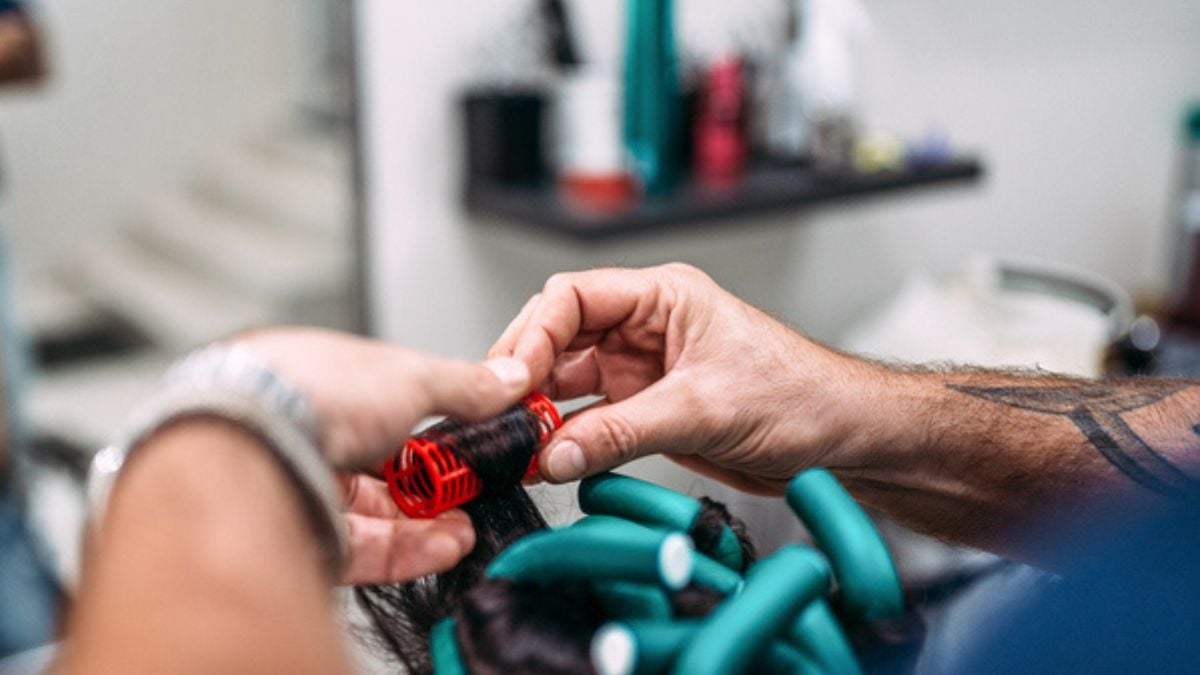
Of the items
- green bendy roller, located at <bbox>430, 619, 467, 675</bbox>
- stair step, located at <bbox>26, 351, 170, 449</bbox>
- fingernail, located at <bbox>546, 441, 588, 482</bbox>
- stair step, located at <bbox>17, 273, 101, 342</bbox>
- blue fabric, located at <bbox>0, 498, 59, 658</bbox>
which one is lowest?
blue fabric, located at <bbox>0, 498, 59, 658</bbox>

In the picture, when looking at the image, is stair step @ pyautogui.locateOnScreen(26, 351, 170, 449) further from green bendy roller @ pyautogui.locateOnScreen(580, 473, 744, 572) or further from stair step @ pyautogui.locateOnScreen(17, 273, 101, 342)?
green bendy roller @ pyautogui.locateOnScreen(580, 473, 744, 572)

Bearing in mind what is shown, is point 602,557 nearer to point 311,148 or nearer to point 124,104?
point 311,148

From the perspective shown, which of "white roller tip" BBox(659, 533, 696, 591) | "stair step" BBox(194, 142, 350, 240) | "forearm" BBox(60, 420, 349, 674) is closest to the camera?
"forearm" BBox(60, 420, 349, 674)

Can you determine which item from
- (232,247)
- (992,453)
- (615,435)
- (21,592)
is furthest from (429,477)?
(232,247)

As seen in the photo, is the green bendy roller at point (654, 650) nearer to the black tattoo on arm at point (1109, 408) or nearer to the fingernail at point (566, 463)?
the fingernail at point (566, 463)

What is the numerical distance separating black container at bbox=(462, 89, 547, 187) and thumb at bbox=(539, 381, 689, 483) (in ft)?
4.00

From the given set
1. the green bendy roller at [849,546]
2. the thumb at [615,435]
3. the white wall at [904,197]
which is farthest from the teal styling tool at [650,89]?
the green bendy roller at [849,546]

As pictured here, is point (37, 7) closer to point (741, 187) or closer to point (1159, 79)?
point (741, 187)

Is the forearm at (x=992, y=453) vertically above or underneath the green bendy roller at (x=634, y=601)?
underneath

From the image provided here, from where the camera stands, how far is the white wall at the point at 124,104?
7.73 ft

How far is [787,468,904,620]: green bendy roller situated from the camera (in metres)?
0.60

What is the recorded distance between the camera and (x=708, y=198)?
2.03 m

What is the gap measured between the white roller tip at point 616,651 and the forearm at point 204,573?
125 mm

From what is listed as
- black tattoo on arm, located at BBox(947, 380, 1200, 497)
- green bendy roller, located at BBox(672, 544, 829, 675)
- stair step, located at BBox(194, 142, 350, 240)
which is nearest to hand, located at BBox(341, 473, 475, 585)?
green bendy roller, located at BBox(672, 544, 829, 675)
